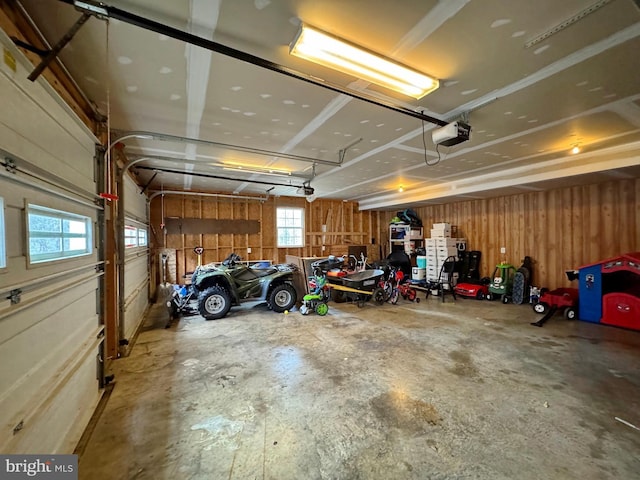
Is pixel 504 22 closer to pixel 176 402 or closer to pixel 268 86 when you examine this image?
pixel 268 86

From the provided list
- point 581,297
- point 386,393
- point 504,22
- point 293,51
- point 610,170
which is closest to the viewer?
point 504,22

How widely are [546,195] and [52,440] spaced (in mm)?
8357

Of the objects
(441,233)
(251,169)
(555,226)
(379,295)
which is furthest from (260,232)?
(555,226)

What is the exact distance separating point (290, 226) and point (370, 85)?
6551 millimetres

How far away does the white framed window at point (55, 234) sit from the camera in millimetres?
1555

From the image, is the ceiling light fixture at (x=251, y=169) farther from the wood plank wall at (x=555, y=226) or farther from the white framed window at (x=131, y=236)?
the wood plank wall at (x=555, y=226)

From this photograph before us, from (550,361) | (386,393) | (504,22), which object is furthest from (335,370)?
(504,22)

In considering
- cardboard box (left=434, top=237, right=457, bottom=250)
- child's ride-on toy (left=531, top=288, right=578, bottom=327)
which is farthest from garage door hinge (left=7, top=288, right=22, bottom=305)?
cardboard box (left=434, top=237, right=457, bottom=250)

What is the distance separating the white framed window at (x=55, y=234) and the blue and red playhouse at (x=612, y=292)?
6.90 m

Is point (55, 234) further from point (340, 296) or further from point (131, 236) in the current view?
point (340, 296)

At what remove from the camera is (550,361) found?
10.1 ft

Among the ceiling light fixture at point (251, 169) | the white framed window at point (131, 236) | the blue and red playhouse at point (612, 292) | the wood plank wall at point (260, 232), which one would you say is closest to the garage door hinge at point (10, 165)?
the white framed window at point (131, 236)

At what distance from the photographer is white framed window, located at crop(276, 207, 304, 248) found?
330 inches

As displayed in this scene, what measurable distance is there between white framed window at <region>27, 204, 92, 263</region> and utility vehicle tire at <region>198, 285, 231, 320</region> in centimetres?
257
